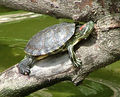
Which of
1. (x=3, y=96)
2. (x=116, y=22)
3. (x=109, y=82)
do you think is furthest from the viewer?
(x=109, y=82)

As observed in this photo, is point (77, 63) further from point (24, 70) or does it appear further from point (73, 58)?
point (24, 70)

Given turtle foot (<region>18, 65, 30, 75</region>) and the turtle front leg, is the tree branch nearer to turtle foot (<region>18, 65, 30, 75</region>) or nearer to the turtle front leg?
the turtle front leg

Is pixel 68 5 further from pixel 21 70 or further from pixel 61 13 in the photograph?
pixel 21 70

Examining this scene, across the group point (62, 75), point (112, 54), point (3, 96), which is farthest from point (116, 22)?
point (3, 96)

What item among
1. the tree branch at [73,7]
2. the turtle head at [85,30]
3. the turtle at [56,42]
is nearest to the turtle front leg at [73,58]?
the turtle at [56,42]

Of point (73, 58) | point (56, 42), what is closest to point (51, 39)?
point (56, 42)

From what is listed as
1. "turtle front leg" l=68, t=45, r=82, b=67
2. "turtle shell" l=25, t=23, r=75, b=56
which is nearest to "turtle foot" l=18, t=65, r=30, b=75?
"turtle shell" l=25, t=23, r=75, b=56
